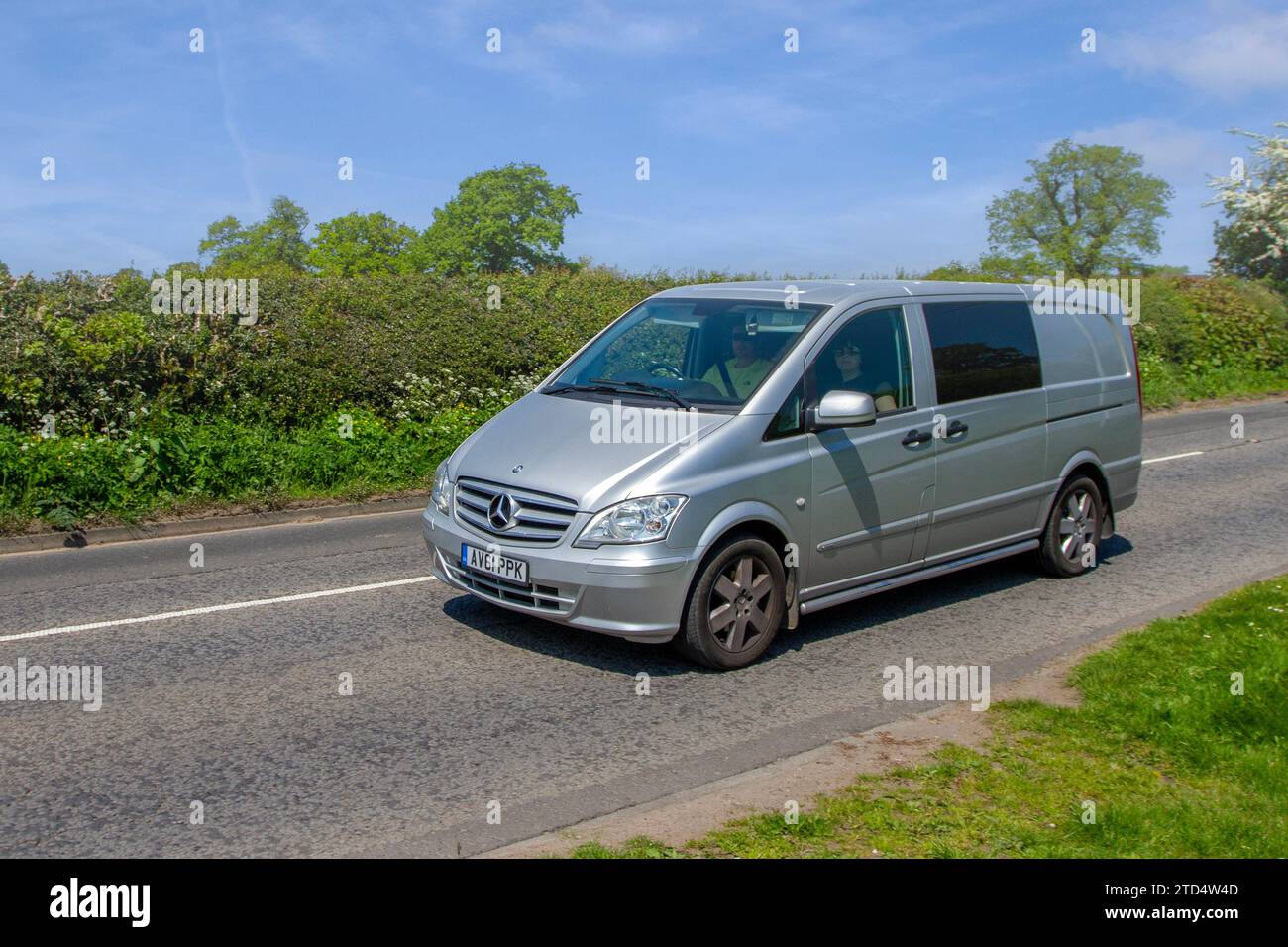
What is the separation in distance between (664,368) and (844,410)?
1250 mm

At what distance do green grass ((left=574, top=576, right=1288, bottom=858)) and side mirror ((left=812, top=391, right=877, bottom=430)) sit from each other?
5.96 feet

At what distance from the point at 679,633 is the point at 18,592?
202 inches

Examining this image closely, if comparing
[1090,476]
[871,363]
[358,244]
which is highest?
[358,244]

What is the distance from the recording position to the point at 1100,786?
506 cm

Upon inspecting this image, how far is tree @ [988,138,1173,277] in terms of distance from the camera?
5975 centimetres
